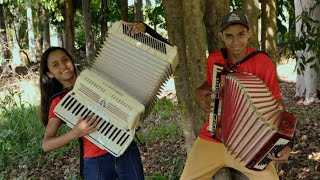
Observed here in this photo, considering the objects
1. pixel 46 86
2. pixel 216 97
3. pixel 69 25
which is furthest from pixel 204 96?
pixel 69 25

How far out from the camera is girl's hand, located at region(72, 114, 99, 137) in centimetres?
243

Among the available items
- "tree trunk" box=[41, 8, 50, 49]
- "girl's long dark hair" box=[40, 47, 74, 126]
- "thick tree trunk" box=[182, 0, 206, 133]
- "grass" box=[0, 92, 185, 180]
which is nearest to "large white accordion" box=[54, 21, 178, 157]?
"girl's long dark hair" box=[40, 47, 74, 126]

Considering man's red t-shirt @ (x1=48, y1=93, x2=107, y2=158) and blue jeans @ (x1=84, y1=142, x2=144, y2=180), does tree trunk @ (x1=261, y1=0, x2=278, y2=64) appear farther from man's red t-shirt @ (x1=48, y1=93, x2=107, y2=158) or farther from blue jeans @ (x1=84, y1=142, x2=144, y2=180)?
man's red t-shirt @ (x1=48, y1=93, x2=107, y2=158)

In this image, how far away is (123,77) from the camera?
2.56m

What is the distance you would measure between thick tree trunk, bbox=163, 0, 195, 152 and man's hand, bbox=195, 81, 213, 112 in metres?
0.39

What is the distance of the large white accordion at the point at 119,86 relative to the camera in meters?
2.44

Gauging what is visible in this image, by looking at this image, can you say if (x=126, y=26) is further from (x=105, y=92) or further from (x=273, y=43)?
(x=273, y=43)

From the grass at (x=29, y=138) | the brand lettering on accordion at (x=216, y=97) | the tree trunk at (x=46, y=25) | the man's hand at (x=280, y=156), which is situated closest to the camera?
the man's hand at (x=280, y=156)

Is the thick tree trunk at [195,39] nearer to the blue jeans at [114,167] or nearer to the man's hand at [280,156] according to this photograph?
the blue jeans at [114,167]

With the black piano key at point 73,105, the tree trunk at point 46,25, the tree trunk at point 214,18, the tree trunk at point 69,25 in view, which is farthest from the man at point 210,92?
the tree trunk at point 46,25

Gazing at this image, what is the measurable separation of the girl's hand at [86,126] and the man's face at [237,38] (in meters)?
0.91

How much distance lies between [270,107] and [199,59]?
2.68 ft

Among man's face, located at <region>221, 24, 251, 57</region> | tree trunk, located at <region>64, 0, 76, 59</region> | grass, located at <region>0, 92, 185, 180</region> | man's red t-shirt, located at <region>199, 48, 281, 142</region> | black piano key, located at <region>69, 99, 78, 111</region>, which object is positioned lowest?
grass, located at <region>0, 92, 185, 180</region>

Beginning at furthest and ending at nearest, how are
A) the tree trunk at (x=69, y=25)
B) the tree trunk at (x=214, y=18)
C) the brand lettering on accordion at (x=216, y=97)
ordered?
1. the tree trunk at (x=69, y=25)
2. the tree trunk at (x=214, y=18)
3. the brand lettering on accordion at (x=216, y=97)
